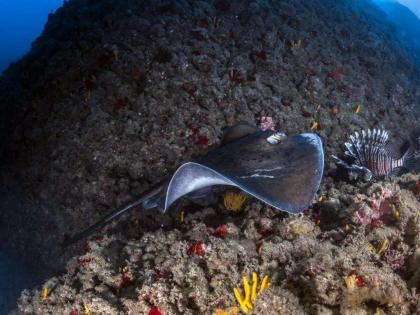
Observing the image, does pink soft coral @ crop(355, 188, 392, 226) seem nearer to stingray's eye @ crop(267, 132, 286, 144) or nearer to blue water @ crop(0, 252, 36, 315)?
stingray's eye @ crop(267, 132, 286, 144)

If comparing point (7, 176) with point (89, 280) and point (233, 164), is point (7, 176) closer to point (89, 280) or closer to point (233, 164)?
point (89, 280)

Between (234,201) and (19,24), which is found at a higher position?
(234,201)

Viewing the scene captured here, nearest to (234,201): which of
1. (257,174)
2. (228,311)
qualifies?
(257,174)

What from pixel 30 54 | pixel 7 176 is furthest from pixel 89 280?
pixel 30 54

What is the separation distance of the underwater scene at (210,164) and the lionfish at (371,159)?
0.04 metres

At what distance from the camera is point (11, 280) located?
691cm

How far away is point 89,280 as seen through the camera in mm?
3412

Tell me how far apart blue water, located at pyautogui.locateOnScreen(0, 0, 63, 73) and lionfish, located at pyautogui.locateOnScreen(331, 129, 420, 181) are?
3910 cm

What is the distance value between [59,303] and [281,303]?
2.15 m

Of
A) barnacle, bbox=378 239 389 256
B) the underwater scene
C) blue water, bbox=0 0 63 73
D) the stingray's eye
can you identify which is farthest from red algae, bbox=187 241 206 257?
blue water, bbox=0 0 63 73

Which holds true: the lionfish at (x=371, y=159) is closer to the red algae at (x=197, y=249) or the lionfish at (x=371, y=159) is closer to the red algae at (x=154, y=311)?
Result: the red algae at (x=197, y=249)

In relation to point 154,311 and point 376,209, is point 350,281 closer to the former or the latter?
point 376,209

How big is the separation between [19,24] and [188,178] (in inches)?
3539

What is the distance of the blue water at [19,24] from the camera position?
49312 mm
